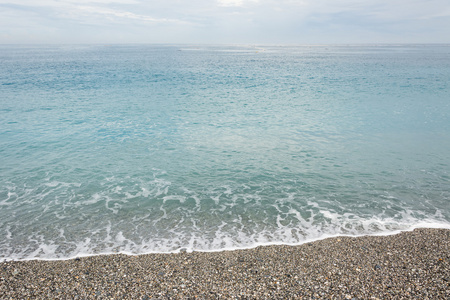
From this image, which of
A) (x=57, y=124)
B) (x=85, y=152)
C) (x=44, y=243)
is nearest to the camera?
(x=44, y=243)

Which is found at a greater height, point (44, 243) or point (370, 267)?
point (370, 267)

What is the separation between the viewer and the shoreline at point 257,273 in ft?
22.7

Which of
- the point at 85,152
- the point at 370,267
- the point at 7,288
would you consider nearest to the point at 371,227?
the point at 370,267

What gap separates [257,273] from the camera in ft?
25.5

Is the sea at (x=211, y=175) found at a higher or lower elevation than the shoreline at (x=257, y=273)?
lower

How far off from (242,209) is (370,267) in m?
5.37

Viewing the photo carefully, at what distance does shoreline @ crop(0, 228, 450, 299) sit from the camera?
6.93m

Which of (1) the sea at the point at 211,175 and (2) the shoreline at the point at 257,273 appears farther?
(1) the sea at the point at 211,175

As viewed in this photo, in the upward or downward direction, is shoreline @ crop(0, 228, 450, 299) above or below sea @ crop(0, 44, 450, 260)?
above

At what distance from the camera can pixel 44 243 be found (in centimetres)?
977

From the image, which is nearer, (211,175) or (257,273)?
(257,273)

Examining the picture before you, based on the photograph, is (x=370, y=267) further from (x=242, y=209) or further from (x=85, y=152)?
(x=85, y=152)

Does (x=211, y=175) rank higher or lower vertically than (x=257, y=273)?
lower

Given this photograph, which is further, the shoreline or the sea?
the sea
